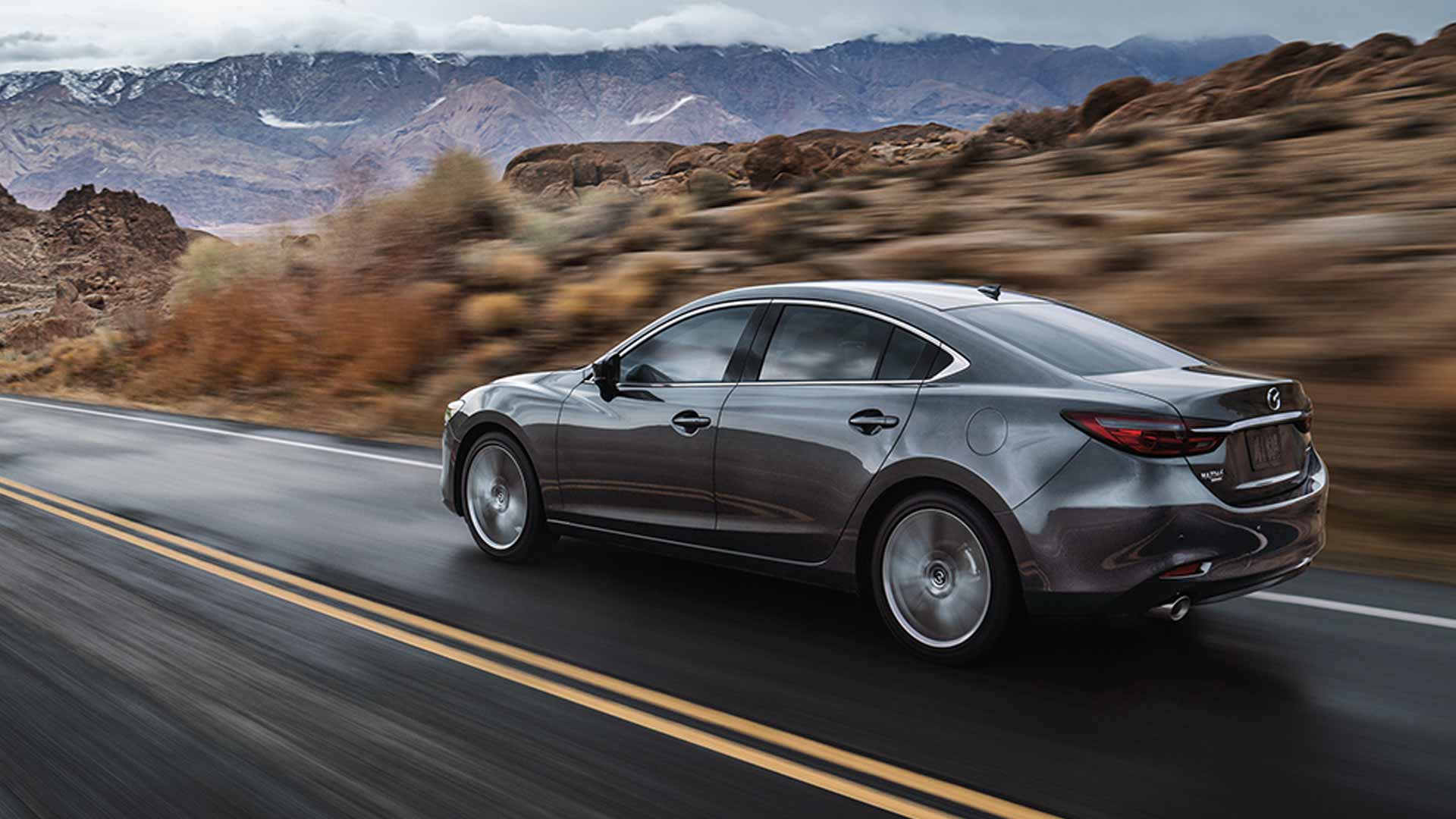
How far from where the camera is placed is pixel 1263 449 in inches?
203

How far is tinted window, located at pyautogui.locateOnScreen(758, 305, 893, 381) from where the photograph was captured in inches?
229

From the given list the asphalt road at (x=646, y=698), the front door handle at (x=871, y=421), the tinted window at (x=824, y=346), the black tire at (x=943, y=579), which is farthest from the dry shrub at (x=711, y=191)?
the black tire at (x=943, y=579)

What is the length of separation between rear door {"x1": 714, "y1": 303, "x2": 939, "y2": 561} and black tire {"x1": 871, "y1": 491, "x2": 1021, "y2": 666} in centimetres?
26

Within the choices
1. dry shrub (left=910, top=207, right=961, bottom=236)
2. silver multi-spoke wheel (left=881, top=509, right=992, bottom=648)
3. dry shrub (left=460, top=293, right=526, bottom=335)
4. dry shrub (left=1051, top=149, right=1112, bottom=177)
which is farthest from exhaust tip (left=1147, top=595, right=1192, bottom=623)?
dry shrub (left=1051, top=149, right=1112, bottom=177)

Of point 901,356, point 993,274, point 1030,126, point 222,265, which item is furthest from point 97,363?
point 901,356

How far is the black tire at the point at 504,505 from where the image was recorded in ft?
23.6

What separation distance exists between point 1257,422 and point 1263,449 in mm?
119

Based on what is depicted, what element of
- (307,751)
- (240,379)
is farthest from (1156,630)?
(240,379)

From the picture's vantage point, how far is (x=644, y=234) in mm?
19844

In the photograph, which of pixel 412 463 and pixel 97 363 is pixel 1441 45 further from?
pixel 97 363

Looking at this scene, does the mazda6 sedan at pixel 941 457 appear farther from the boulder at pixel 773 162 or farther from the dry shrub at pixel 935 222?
the boulder at pixel 773 162

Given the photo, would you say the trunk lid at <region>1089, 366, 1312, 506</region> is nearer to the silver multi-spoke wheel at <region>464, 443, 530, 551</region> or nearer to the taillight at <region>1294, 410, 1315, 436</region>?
the taillight at <region>1294, 410, 1315, 436</region>

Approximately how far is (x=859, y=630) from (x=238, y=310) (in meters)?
17.1

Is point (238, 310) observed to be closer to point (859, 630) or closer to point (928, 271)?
point (928, 271)
